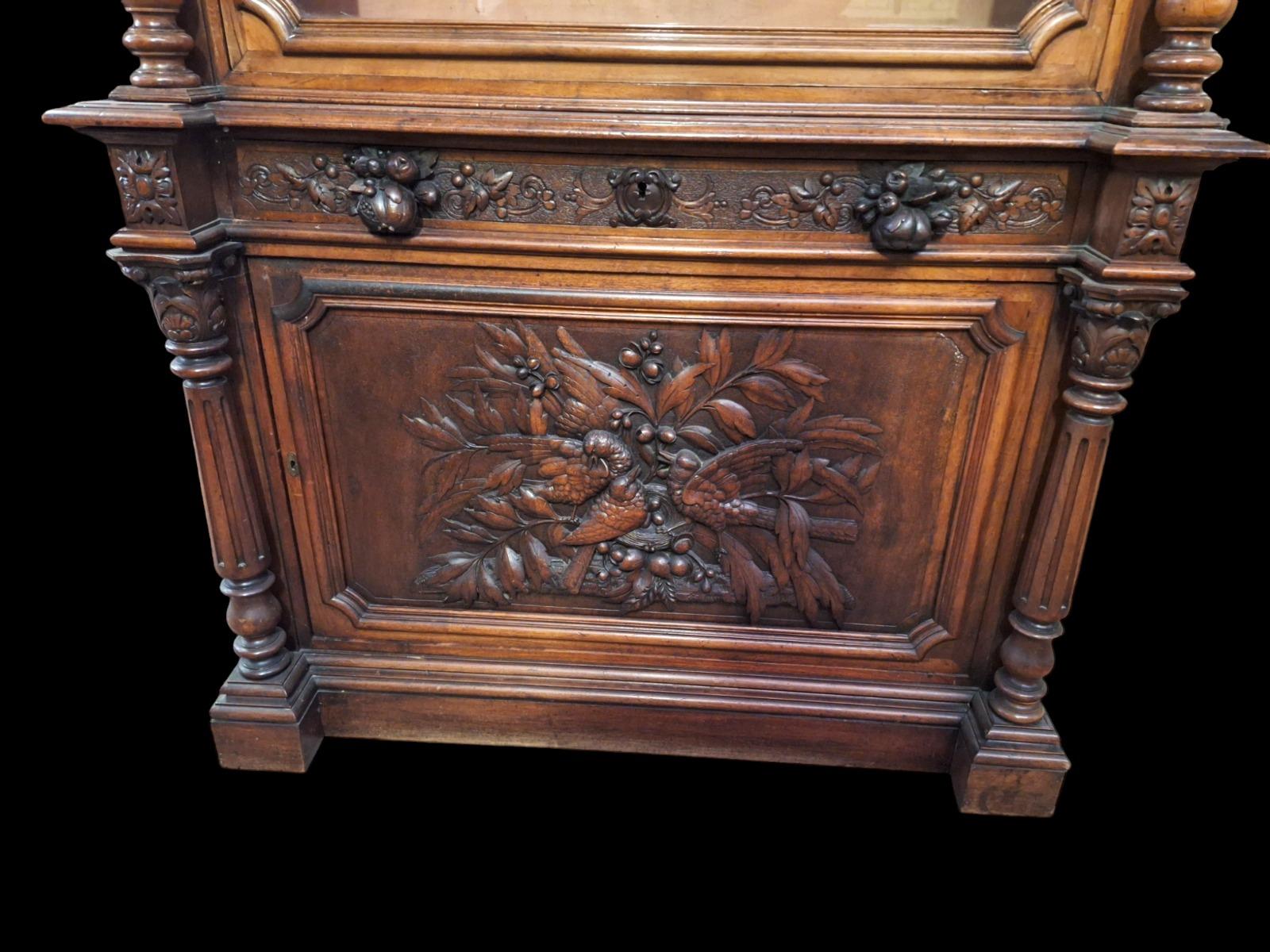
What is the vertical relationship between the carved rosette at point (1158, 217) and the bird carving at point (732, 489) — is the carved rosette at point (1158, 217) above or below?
above

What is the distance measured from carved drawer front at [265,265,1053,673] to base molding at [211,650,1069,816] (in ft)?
0.29

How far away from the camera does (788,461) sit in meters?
1.76

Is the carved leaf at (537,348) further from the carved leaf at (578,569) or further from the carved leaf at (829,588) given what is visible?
the carved leaf at (829,588)

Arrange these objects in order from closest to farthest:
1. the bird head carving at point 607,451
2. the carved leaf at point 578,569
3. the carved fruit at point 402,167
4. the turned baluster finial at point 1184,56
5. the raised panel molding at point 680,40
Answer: the turned baluster finial at point 1184,56
the raised panel molding at point 680,40
the carved fruit at point 402,167
the bird head carving at point 607,451
the carved leaf at point 578,569

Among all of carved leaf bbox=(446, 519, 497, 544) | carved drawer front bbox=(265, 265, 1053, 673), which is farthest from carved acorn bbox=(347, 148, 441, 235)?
carved leaf bbox=(446, 519, 497, 544)

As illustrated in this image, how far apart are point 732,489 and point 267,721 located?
109 centimetres

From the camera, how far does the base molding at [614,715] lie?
74.9 inches

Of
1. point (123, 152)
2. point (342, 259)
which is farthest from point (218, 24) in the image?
point (342, 259)

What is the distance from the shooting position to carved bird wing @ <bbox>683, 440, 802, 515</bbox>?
5.74 ft

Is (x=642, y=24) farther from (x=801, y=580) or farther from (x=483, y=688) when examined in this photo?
(x=483, y=688)

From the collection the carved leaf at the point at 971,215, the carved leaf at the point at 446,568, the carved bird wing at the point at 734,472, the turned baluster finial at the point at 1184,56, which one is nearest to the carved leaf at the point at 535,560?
the carved leaf at the point at 446,568

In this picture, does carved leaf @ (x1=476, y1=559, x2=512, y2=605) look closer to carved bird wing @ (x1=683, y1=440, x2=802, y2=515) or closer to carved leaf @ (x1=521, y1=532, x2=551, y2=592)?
carved leaf @ (x1=521, y1=532, x2=551, y2=592)

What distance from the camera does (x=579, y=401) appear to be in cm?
174

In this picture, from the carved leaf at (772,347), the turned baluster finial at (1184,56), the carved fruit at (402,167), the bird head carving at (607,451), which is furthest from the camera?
the bird head carving at (607,451)
